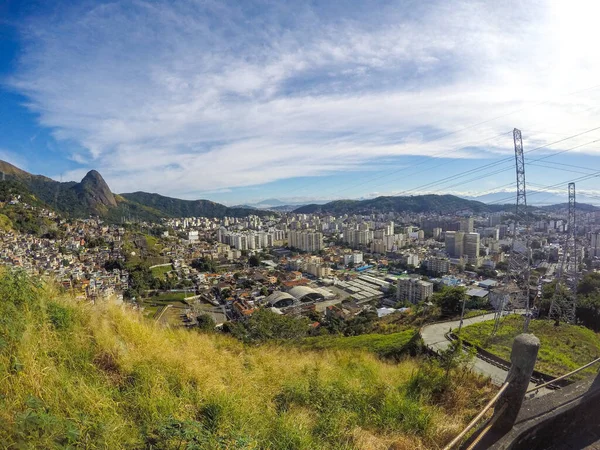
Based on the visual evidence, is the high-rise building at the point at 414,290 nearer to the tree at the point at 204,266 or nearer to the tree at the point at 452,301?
the tree at the point at 452,301

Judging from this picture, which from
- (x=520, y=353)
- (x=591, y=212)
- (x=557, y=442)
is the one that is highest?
(x=591, y=212)

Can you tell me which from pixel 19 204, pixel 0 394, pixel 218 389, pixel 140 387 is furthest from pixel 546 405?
pixel 19 204

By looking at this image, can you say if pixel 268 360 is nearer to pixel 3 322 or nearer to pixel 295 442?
pixel 295 442

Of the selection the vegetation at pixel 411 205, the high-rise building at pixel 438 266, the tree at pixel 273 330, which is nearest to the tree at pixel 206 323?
the tree at pixel 273 330

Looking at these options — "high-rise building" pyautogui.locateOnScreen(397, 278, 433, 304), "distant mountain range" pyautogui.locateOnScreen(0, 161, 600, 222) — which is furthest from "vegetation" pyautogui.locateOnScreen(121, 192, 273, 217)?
"high-rise building" pyautogui.locateOnScreen(397, 278, 433, 304)

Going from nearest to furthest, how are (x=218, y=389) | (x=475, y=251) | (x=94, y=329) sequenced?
(x=218, y=389)
(x=94, y=329)
(x=475, y=251)

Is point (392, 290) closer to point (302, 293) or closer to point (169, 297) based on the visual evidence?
point (302, 293)
